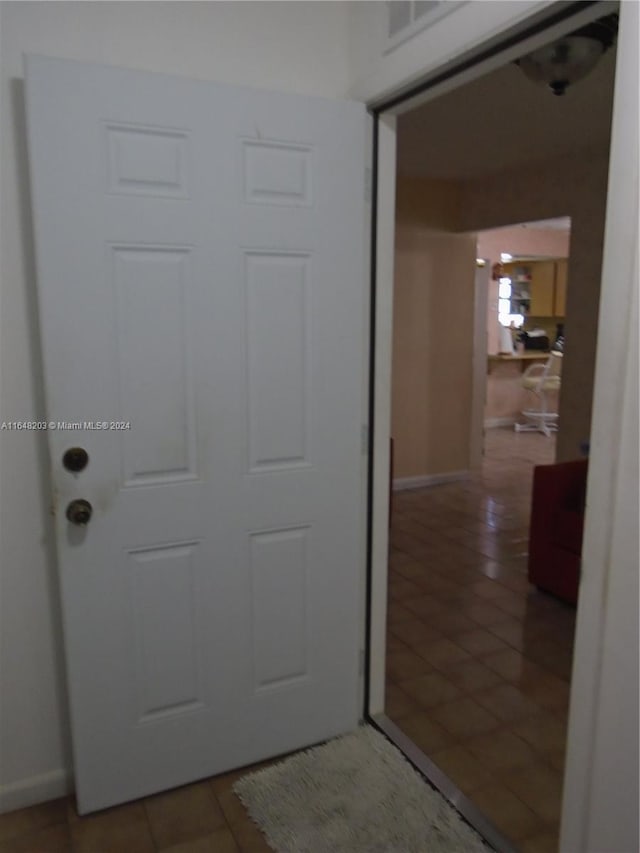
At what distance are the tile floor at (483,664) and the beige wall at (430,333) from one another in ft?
3.08

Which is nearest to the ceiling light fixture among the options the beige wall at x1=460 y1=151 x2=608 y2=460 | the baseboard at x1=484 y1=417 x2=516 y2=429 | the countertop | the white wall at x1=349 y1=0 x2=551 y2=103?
the white wall at x1=349 y1=0 x2=551 y2=103

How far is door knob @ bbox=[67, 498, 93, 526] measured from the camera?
5.79ft

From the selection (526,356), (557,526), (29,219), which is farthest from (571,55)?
(526,356)

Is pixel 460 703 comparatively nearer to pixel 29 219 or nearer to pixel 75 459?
pixel 75 459

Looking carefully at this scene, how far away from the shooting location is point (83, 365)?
1.72m

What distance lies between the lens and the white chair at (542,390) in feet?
25.3

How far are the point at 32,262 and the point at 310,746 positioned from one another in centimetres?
171

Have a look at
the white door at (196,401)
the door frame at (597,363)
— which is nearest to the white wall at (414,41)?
the door frame at (597,363)

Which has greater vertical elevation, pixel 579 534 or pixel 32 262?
pixel 32 262

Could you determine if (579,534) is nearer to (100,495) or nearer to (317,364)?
(317,364)

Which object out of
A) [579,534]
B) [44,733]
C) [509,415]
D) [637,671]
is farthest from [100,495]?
[509,415]

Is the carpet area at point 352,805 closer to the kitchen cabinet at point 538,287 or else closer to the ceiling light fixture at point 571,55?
the ceiling light fixture at point 571,55

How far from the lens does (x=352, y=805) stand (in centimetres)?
195

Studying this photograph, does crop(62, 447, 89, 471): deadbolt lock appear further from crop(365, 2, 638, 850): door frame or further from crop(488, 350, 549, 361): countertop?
crop(488, 350, 549, 361): countertop
